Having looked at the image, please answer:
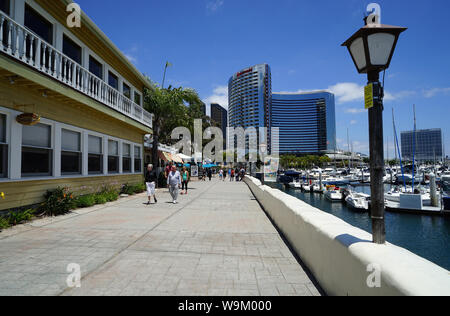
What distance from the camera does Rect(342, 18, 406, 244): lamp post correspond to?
303cm

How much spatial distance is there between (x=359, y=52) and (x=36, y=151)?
9708 millimetres

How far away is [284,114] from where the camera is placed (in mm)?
169375

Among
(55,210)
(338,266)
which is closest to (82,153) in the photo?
(55,210)

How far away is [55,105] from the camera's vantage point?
955 cm

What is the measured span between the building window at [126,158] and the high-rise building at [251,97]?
11691 cm

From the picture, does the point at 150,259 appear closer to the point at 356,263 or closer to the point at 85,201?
the point at 356,263

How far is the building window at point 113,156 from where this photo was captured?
14.0 metres

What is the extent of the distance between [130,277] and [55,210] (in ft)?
21.0

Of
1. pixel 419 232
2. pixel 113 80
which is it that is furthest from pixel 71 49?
pixel 419 232

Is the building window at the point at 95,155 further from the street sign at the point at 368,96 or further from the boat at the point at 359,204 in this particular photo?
the boat at the point at 359,204

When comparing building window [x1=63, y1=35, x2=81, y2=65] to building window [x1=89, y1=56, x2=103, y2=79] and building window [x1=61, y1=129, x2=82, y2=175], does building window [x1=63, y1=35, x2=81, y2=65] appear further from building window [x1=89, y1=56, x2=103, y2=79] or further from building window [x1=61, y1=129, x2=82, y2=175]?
building window [x1=61, y1=129, x2=82, y2=175]

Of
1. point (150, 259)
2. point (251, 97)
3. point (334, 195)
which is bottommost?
point (334, 195)

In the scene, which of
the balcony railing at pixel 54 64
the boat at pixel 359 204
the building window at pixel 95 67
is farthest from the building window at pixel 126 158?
the boat at pixel 359 204
